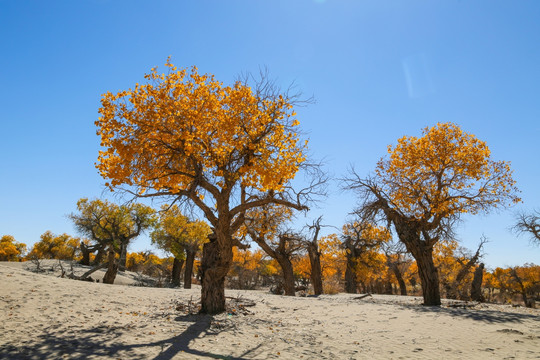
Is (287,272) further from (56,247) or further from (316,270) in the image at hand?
(56,247)

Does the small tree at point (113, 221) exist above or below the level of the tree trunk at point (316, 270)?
above

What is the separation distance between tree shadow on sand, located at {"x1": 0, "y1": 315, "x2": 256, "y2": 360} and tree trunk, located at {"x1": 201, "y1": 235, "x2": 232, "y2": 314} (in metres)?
2.38

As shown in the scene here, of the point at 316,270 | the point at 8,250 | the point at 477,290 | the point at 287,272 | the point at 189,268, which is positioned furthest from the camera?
the point at 8,250

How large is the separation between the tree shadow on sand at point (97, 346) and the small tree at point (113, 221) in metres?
19.6

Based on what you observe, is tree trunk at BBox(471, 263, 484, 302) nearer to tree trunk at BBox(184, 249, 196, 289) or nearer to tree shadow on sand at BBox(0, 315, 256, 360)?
tree trunk at BBox(184, 249, 196, 289)

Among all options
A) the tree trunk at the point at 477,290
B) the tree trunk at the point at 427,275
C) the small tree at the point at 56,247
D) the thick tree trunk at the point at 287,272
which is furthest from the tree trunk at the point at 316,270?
the small tree at the point at 56,247

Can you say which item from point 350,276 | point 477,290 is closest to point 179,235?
point 350,276

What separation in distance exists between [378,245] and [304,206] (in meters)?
17.7

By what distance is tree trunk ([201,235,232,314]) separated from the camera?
9695 millimetres

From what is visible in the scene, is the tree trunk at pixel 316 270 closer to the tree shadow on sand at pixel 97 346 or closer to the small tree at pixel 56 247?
the tree shadow on sand at pixel 97 346

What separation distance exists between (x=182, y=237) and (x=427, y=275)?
20.4 meters

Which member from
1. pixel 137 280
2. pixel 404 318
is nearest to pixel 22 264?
pixel 137 280

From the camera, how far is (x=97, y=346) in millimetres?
5828

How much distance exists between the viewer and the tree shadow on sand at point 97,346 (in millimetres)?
5285
